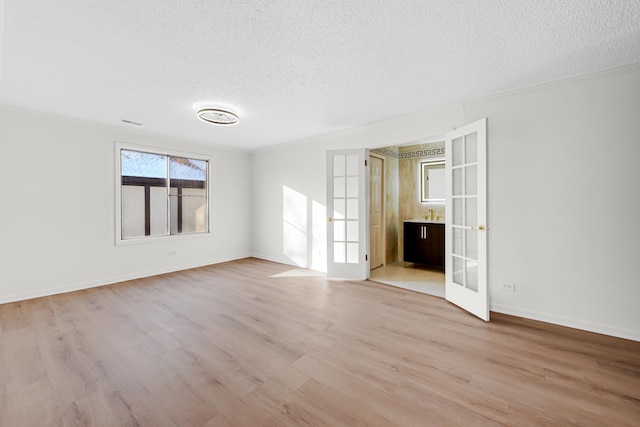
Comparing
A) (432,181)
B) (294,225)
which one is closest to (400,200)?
(432,181)

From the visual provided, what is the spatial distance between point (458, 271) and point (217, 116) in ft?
12.1

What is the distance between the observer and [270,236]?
5.90 meters

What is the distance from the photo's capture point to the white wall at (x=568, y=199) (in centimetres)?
240

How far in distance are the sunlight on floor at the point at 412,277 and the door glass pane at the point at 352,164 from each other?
5.99 feet

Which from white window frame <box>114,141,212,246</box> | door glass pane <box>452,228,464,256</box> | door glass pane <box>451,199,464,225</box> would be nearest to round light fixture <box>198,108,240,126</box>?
white window frame <box>114,141,212,246</box>

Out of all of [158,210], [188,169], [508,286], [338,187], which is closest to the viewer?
[508,286]

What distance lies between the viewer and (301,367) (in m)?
2.02

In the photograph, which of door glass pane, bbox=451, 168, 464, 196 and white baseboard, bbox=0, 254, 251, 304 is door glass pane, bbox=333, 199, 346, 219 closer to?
door glass pane, bbox=451, 168, 464, 196

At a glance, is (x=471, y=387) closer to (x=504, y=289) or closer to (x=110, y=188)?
(x=504, y=289)

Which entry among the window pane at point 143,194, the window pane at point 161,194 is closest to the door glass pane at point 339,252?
the window pane at point 161,194

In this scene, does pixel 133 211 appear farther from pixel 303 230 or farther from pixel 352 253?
pixel 352 253

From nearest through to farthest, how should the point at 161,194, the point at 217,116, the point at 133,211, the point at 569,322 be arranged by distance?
the point at 569,322
the point at 217,116
the point at 133,211
the point at 161,194

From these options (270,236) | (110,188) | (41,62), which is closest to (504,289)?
(270,236)

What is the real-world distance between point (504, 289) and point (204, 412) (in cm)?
314
